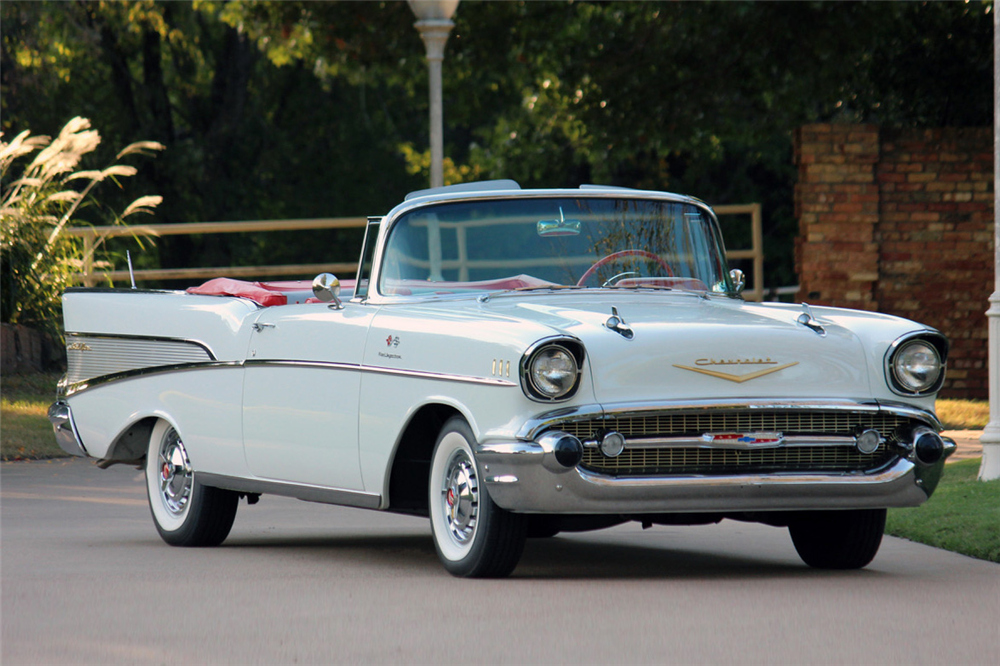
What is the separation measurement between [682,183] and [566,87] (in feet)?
50.2

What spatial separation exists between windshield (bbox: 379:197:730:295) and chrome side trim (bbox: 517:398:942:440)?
1305 mm

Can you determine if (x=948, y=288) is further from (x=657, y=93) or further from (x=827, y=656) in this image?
(x=827, y=656)

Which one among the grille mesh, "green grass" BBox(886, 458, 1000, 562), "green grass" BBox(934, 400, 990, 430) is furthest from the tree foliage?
the grille mesh

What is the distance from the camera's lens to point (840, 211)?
51.4ft

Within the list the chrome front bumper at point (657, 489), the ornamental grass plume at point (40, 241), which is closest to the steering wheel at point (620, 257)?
the chrome front bumper at point (657, 489)

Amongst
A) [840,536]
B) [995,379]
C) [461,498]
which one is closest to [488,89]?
[995,379]

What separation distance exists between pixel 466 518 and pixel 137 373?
2.75 metres

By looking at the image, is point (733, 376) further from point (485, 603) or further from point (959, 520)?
point (959, 520)

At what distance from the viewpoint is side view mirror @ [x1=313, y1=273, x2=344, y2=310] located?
24.3ft

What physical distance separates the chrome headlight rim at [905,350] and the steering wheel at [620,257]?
4.26 feet

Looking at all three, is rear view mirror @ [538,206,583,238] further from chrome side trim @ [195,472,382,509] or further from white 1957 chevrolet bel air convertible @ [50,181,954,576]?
chrome side trim @ [195,472,382,509]

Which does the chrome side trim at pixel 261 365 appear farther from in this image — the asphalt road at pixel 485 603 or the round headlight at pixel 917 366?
the round headlight at pixel 917 366

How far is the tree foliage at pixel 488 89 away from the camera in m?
17.5

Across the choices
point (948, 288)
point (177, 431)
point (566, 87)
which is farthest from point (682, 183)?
point (177, 431)
